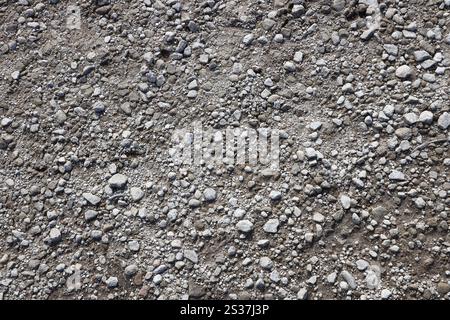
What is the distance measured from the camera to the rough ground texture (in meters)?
4.20

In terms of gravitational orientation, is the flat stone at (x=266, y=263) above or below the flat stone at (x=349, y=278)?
above

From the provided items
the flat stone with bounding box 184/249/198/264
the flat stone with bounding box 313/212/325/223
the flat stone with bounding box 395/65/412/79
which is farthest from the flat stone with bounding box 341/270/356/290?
the flat stone with bounding box 395/65/412/79

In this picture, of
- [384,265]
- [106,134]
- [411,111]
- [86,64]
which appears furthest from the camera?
[86,64]

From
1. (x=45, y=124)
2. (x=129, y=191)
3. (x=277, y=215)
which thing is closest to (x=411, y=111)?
(x=277, y=215)

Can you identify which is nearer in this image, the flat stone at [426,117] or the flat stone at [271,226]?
the flat stone at [271,226]

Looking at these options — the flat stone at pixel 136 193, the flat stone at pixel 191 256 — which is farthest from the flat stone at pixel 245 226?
the flat stone at pixel 136 193

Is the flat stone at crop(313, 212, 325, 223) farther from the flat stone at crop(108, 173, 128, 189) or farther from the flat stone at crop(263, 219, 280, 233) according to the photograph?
the flat stone at crop(108, 173, 128, 189)

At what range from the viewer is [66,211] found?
459cm

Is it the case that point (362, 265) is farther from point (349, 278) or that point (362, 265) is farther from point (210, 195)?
point (210, 195)

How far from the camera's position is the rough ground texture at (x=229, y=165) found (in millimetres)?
4199

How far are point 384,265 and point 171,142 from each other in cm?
210

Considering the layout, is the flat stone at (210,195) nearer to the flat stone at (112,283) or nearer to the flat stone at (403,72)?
the flat stone at (112,283)

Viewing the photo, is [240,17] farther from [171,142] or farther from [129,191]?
[129,191]

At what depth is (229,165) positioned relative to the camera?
14.9ft
